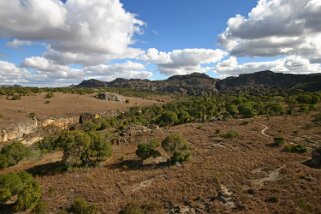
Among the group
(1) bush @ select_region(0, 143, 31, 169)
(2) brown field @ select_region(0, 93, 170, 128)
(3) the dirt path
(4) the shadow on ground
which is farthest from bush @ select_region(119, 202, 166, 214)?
(2) brown field @ select_region(0, 93, 170, 128)

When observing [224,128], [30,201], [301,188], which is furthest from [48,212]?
[224,128]

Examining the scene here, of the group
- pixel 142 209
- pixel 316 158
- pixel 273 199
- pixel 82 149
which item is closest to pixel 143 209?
pixel 142 209

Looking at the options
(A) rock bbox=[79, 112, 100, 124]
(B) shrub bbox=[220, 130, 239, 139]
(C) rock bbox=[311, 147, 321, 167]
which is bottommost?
(A) rock bbox=[79, 112, 100, 124]

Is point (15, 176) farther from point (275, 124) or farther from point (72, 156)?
point (275, 124)

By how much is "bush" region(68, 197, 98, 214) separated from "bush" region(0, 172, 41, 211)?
3.79 m

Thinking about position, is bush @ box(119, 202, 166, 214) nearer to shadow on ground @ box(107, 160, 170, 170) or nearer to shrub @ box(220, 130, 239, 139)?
shadow on ground @ box(107, 160, 170, 170)

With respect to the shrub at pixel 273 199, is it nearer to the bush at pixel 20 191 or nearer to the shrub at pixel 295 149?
the shrub at pixel 295 149

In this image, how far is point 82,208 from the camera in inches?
955

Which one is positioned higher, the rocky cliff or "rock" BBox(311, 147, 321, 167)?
"rock" BBox(311, 147, 321, 167)

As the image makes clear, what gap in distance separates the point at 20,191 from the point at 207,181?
17745 millimetres

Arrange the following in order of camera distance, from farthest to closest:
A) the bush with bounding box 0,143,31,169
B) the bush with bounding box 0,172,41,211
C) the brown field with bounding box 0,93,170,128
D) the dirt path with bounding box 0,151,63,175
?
1. the brown field with bounding box 0,93,170,128
2. the bush with bounding box 0,143,31,169
3. the dirt path with bounding box 0,151,63,175
4. the bush with bounding box 0,172,41,211

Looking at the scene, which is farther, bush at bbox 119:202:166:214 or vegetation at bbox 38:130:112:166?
vegetation at bbox 38:130:112:166

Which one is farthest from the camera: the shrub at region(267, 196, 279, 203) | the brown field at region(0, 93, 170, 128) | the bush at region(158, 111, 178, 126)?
the brown field at region(0, 93, 170, 128)

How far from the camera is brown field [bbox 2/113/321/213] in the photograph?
79.6ft
